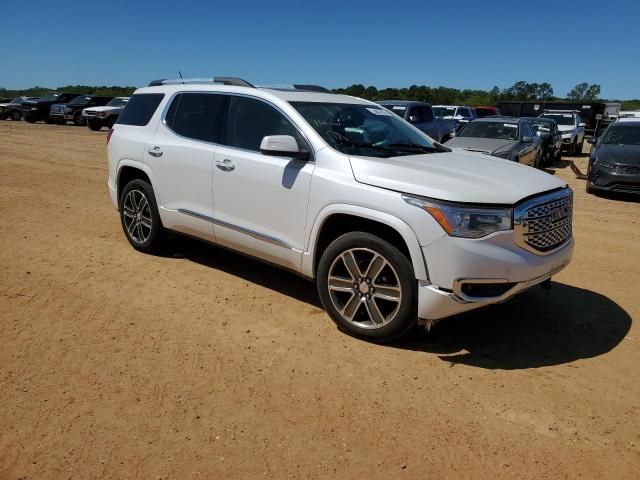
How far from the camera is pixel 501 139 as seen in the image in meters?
11.8

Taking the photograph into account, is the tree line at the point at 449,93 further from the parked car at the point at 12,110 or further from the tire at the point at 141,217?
the tire at the point at 141,217

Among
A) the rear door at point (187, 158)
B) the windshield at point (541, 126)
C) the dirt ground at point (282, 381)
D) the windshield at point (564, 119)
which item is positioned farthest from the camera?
the windshield at point (564, 119)

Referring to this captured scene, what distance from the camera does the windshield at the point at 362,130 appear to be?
4.18m

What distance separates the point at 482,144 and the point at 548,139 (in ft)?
18.3

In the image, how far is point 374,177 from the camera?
3691 millimetres

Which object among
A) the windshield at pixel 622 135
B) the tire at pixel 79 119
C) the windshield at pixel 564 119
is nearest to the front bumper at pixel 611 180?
the windshield at pixel 622 135

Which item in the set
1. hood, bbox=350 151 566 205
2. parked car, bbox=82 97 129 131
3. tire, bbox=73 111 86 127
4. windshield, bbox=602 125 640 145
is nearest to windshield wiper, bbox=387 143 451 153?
hood, bbox=350 151 566 205

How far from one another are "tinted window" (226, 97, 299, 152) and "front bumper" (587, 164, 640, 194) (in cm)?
850

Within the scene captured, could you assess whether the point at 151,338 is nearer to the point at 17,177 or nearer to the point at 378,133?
the point at 378,133

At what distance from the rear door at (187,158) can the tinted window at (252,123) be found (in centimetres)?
17

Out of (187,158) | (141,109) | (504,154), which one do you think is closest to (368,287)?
(187,158)

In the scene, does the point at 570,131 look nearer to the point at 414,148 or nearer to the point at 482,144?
the point at 482,144

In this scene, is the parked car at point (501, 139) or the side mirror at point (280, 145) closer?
the side mirror at point (280, 145)

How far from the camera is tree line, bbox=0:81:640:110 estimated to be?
208 ft
